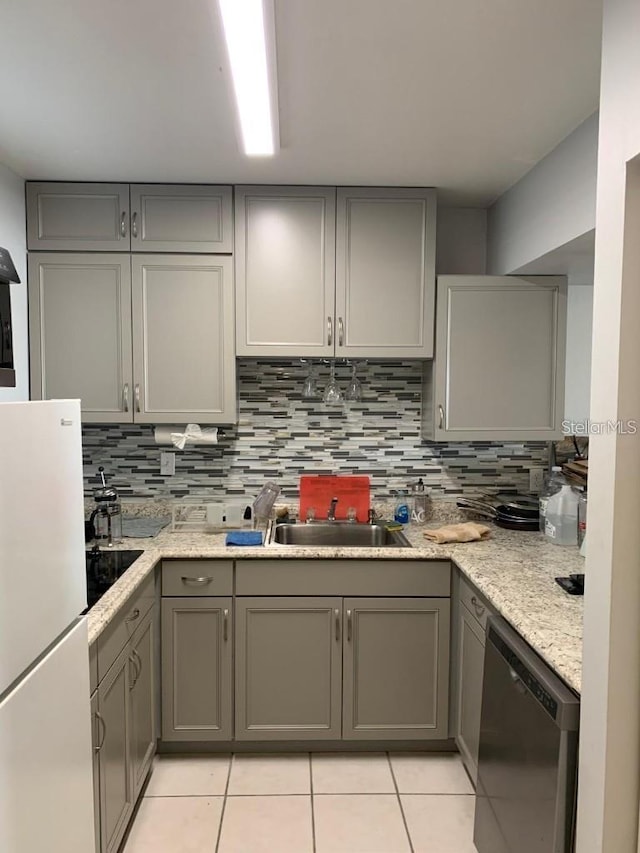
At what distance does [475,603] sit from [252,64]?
6.19 ft

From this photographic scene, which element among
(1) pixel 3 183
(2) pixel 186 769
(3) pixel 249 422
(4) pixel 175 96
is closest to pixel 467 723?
(2) pixel 186 769

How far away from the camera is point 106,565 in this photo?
7.86ft

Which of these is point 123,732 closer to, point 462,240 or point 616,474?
point 616,474

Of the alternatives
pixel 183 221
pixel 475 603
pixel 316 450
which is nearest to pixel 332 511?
pixel 316 450

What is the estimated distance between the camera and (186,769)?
250cm

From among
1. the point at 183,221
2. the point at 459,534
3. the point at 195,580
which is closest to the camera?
the point at 195,580

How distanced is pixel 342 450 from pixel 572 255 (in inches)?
54.9

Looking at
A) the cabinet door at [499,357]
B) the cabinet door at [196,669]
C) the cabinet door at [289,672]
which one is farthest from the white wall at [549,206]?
the cabinet door at [196,669]

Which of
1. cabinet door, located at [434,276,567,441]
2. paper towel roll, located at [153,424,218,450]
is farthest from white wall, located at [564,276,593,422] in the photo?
paper towel roll, located at [153,424,218,450]

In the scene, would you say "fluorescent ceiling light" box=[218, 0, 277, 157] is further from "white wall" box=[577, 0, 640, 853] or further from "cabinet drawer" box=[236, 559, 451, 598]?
"cabinet drawer" box=[236, 559, 451, 598]

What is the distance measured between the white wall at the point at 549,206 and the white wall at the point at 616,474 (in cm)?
86

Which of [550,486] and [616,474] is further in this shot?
[550,486]

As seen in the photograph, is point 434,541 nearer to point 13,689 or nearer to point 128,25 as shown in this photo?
point 13,689

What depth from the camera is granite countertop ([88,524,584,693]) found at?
5.38 ft
